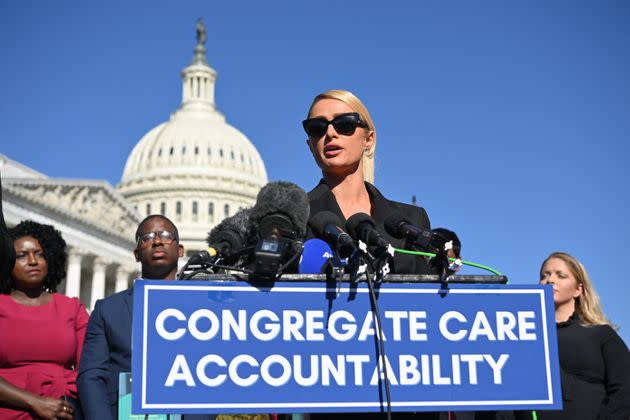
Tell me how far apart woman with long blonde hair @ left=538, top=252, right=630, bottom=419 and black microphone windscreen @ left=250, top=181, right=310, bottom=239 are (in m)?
2.06

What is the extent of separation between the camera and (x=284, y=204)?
3.06m

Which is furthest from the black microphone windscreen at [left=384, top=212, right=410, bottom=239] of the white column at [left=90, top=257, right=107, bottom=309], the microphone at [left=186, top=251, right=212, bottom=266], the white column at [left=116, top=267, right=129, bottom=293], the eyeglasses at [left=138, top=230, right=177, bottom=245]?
the white column at [left=116, top=267, right=129, bottom=293]

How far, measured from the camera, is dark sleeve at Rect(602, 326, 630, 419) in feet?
15.5

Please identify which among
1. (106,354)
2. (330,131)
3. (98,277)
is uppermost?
(98,277)

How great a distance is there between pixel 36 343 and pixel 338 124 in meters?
2.32

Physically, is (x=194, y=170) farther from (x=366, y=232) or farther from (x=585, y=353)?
(x=366, y=232)

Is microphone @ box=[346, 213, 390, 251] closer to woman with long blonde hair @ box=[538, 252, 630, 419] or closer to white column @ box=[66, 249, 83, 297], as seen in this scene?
woman with long blonde hair @ box=[538, 252, 630, 419]

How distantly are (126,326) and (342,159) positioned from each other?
5.31 ft

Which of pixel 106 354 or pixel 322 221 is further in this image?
pixel 106 354

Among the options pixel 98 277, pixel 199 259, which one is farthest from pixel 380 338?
pixel 98 277

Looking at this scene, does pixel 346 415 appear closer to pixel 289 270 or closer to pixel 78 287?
pixel 289 270

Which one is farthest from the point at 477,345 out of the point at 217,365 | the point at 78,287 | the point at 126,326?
the point at 78,287

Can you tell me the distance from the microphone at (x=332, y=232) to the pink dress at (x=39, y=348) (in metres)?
2.29

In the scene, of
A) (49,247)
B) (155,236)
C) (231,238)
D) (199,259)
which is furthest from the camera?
(49,247)
